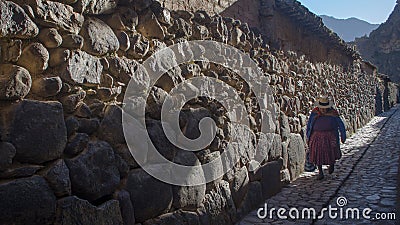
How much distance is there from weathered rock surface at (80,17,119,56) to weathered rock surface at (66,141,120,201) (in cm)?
51

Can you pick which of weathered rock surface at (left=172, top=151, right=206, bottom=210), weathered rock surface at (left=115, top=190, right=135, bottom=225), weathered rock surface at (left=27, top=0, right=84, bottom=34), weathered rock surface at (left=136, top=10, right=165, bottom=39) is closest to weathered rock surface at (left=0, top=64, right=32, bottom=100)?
weathered rock surface at (left=27, top=0, right=84, bottom=34)

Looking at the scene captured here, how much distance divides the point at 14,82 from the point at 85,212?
0.71m

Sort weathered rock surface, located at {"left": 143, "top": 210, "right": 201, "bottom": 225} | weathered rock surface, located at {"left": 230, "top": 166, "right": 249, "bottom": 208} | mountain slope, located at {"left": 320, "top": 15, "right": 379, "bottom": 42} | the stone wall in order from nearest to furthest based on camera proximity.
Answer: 1. weathered rock surface, located at {"left": 143, "top": 210, "right": 201, "bottom": 225}
2. weathered rock surface, located at {"left": 230, "top": 166, "right": 249, "bottom": 208}
3. the stone wall
4. mountain slope, located at {"left": 320, "top": 15, "right": 379, "bottom": 42}

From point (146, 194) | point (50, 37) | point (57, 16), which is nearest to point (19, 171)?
point (50, 37)

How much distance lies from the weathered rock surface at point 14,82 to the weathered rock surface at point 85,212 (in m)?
0.52

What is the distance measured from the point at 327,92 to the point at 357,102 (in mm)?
4301

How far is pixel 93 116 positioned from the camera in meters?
1.99

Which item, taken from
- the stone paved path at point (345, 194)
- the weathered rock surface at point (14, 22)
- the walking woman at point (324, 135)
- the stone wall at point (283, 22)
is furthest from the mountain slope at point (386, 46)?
the weathered rock surface at point (14, 22)

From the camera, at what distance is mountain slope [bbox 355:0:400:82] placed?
34531 mm

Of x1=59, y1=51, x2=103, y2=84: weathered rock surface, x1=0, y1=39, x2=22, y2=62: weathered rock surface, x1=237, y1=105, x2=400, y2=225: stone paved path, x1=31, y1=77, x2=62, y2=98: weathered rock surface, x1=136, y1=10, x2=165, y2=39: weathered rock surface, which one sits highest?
x1=136, y1=10, x2=165, y2=39: weathered rock surface

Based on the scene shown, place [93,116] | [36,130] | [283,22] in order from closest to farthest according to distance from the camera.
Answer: [36,130], [93,116], [283,22]

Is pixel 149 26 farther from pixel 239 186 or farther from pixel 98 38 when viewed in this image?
pixel 239 186

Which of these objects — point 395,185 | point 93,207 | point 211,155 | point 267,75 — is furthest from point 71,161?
point 395,185

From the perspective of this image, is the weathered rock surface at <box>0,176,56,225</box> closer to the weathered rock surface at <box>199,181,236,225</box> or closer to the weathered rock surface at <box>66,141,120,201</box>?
the weathered rock surface at <box>66,141,120,201</box>
